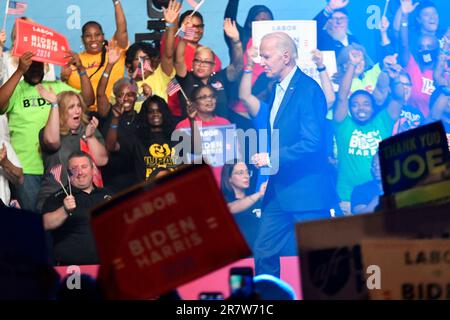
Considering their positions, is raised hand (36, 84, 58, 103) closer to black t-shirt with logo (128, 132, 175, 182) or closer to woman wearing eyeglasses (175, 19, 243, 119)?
black t-shirt with logo (128, 132, 175, 182)

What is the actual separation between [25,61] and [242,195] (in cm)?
160

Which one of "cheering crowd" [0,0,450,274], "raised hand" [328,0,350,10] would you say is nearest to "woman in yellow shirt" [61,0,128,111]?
"cheering crowd" [0,0,450,274]

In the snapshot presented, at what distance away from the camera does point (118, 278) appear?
3.51 ft

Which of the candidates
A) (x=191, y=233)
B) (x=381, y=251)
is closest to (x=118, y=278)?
(x=191, y=233)

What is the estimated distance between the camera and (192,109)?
5633 millimetres

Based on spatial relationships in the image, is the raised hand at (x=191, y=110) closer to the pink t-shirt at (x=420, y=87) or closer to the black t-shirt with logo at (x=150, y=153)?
the black t-shirt with logo at (x=150, y=153)

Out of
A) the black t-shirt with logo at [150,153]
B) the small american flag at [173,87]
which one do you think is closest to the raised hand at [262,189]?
the black t-shirt with logo at [150,153]

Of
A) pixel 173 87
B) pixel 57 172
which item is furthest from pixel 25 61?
pixel 173 87

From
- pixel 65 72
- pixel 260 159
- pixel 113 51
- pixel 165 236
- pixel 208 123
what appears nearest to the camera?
pixel 165 236

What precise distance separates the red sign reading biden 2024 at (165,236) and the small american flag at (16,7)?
491 centimetres

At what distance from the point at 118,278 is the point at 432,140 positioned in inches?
21.2

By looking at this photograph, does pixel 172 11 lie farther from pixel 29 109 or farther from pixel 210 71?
pixel 29 109
